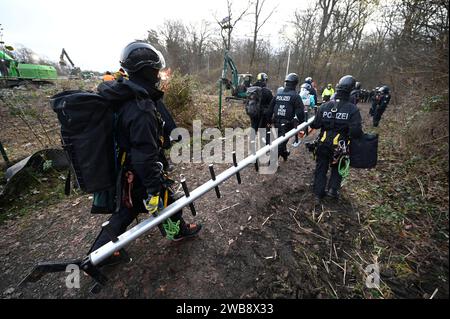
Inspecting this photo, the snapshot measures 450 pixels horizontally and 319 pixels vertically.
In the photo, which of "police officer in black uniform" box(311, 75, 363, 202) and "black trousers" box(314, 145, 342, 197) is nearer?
"police officer in black uniform" box(311, 75, 363, 202)

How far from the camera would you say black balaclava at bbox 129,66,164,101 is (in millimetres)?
2317

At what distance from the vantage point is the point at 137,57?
7.41 feet

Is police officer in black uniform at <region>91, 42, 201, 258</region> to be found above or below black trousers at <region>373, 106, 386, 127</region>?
above

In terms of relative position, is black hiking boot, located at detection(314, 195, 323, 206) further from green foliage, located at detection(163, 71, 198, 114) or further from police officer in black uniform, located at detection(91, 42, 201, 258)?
green foliage, located at detection(163, 71, 198, 114)

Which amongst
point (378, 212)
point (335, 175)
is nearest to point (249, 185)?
point (335, 175)

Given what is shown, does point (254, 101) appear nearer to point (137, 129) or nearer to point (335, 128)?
point (335, 128)

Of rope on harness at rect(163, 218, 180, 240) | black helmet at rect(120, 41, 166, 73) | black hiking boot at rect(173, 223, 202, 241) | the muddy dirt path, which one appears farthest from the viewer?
black hiking boot at rect(173, 223, 202, 241)

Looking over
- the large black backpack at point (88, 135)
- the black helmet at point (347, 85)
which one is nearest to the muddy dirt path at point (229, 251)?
the large black backpack at point (88, 135)

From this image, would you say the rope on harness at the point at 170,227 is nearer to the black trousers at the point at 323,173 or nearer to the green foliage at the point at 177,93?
the black trousers at the point at 323,173

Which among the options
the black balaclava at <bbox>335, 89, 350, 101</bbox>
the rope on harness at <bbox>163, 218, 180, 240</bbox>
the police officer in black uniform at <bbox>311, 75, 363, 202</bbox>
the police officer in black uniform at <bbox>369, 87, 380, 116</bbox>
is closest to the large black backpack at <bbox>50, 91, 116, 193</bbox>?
the rope on harness at <bbox>163, 218, 180, 240</bbox>

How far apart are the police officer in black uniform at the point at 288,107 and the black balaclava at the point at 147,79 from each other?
11.1 feet

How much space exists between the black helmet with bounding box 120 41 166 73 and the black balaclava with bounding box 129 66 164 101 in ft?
0.16

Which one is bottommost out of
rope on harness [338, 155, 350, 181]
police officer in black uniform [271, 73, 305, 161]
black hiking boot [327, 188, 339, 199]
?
black hiking boot [327, 188, 339, 199]

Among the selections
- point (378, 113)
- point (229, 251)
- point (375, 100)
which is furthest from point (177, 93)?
point (375, 100)
